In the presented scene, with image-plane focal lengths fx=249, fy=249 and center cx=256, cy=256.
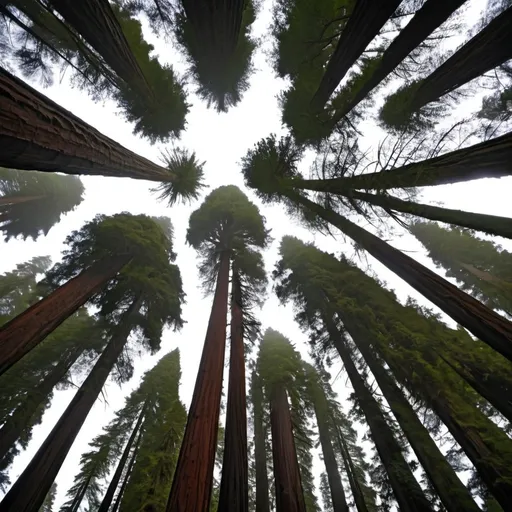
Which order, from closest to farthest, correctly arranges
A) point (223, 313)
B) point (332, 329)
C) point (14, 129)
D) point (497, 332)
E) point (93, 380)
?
1. point (14, 129)
2. point (497, 332)
3. point (223, 313)
4. point (93, 380)
5. point (332, 329)

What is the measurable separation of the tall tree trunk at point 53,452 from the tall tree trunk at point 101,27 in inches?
350

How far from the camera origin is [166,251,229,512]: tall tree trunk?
9.57ft

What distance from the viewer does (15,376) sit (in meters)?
9.29

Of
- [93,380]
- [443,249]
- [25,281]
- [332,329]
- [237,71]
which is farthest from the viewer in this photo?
[25,281]

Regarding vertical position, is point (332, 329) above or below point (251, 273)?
below

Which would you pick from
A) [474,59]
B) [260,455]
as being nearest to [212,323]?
[474,59]

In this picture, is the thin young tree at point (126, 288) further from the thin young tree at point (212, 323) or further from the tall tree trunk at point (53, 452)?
the thin young tree at point (212, 323)

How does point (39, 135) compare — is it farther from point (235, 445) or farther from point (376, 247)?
point (376, 247)

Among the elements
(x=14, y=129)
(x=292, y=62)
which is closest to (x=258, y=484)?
(x=14, y=129)

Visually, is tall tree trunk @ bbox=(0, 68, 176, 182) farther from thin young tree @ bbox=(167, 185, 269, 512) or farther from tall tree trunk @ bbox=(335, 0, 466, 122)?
tall tree trunk @ bbox=(335, 0, 466, 122)

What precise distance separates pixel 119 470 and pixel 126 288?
7383 mm

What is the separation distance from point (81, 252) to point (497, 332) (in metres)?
11.4

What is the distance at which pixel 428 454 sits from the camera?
16.1 feet

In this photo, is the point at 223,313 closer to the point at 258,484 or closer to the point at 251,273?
the point at 251,273
